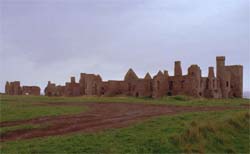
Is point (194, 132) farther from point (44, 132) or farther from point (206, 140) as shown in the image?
point (44, 132)

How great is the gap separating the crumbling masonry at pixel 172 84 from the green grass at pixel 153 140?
24133mm

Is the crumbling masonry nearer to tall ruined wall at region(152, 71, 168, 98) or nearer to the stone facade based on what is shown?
tall ruined wall at region(152, 71, 168, 98)

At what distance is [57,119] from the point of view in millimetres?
18734

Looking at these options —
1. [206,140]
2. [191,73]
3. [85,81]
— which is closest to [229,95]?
[191,73]

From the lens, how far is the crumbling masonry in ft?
141

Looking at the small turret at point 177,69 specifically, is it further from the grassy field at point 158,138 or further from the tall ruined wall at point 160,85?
the grassy field at point 158,138

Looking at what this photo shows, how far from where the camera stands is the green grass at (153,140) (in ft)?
42.1

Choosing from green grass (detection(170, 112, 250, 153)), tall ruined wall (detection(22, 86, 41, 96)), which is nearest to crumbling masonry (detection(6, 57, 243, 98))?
tall ruined wall (detection(22, 86, 41, 96))

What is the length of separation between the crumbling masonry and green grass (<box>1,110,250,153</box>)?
24.1 m

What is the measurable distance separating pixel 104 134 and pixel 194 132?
458 cm

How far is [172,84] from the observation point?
4444cm

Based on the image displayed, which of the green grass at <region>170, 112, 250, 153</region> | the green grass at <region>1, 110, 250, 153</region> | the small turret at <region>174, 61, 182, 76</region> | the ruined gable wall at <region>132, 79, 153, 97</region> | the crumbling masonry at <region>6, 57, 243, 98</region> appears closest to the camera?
the green grass at <region>1, 110, 250, 153</region>

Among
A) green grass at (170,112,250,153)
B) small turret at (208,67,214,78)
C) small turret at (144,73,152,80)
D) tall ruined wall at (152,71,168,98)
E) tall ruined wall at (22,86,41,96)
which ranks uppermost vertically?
small turret at (208,67,214,78)

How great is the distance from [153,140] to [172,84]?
3058cm
